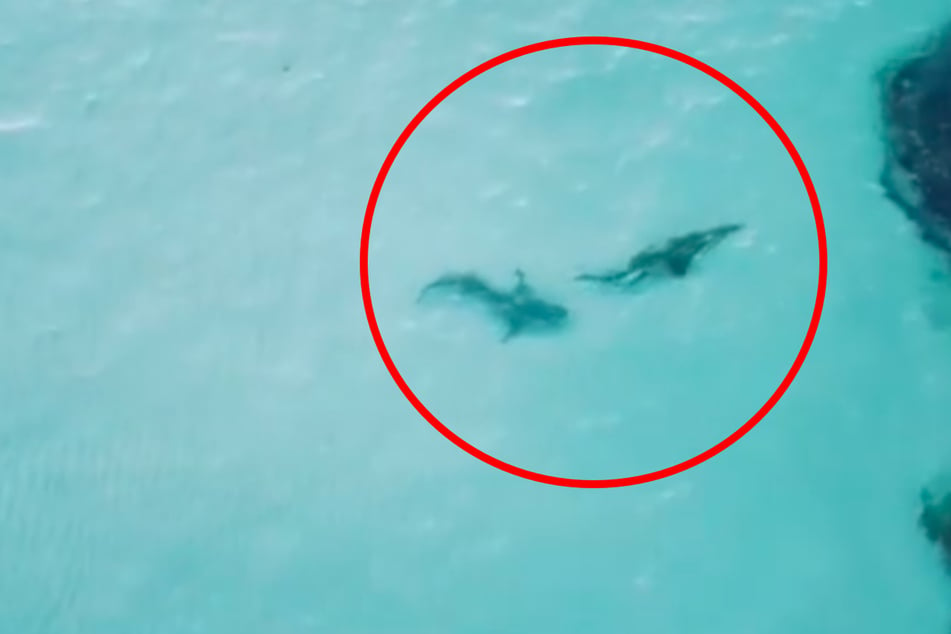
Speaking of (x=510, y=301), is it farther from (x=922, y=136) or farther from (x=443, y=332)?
(x=922, y=136)

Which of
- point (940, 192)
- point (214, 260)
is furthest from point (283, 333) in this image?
point (940, 192)

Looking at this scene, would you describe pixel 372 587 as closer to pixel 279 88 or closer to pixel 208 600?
pixel 208 600

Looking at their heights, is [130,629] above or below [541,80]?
below

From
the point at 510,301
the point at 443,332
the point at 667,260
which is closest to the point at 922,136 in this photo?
the point at 667,260

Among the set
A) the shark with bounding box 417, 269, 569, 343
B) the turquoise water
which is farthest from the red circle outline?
the shark with bounding box 417, 269, 569, 343

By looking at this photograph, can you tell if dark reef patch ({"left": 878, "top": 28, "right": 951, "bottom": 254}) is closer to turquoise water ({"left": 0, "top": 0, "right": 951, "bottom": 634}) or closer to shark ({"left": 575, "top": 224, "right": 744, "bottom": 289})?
turquoise water ({"left": 0, "top": 0, "right": 951, "bottom": 634})

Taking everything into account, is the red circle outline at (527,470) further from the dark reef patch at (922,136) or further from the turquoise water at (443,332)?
the dark reef patch at (922,136)
